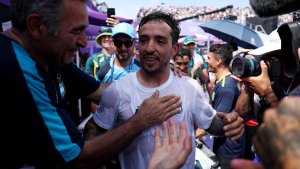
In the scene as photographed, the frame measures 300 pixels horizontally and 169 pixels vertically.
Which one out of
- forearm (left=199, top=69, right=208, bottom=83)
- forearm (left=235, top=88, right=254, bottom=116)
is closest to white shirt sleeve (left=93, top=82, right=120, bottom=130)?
forearm (left=235, top=88, right=254, bottom=116)

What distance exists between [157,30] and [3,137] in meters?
1.16

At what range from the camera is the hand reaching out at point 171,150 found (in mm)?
1399

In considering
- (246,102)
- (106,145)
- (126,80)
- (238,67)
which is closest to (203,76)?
(246,102)

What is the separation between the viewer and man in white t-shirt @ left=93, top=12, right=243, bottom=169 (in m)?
2.00

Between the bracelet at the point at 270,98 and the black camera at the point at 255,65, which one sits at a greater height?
the black camera at the point at 255,65

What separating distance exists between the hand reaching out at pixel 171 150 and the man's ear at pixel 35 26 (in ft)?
2.44

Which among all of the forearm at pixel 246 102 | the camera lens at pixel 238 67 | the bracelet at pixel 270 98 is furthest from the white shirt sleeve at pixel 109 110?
the forearm at pixel 246 102

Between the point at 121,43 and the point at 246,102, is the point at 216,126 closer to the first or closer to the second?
the point at 246,102

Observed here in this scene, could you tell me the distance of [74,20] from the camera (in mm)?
1613

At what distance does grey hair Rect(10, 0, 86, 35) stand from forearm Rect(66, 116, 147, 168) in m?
0.57

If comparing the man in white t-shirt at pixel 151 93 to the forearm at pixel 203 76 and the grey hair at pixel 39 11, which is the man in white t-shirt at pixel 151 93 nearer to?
the grey hair at pixel 39 11

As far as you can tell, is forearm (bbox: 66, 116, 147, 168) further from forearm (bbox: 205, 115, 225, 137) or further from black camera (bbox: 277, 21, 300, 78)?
black camera (bbox: 277, 21, 300, 78)

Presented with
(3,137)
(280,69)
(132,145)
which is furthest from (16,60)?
(280,69)

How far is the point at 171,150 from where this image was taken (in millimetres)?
1479
